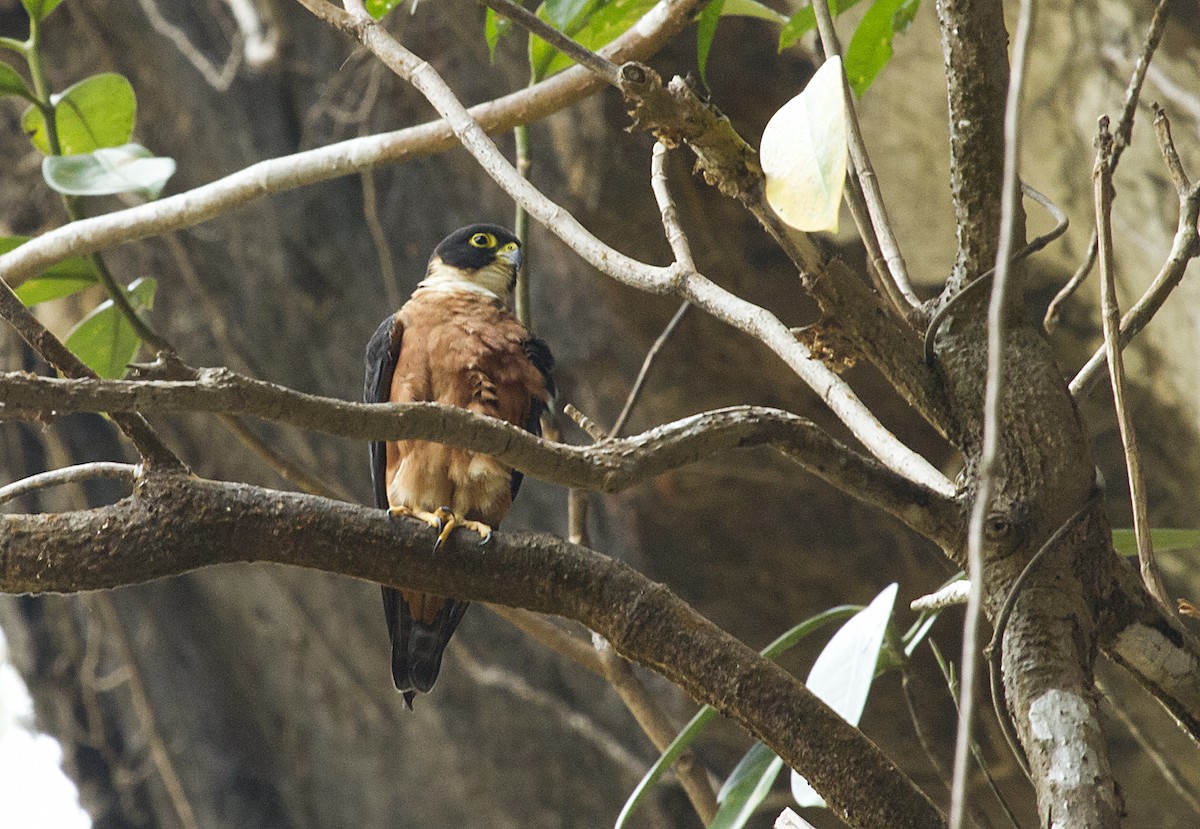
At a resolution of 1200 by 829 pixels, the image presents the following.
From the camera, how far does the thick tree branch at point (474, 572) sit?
35.8 inches

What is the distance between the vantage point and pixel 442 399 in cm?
199

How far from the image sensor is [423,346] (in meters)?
2.03

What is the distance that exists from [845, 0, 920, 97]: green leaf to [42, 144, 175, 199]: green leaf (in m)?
1.07

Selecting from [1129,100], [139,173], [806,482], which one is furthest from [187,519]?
[806,482]

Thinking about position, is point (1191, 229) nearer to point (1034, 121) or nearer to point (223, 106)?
point (1034, 121)

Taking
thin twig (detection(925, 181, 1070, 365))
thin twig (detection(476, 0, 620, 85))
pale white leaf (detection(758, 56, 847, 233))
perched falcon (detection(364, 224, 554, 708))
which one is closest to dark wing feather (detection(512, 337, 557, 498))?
perched falcon (detection(364, 224, 554, 708))

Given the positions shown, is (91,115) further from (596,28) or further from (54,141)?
(596,28)

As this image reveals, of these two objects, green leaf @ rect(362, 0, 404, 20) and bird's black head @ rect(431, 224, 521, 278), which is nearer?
green leaf @ rect(362, 0, 404, 20)

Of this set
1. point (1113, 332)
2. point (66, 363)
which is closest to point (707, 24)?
point (1113, 332)

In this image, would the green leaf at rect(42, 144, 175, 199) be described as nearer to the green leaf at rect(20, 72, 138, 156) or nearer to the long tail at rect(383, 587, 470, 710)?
the green leaf at rect(20, 72, 138, 156)

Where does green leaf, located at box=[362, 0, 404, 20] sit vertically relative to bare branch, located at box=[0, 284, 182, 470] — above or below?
above

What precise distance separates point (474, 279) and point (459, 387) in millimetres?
551

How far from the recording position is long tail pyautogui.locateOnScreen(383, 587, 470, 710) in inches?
79.2

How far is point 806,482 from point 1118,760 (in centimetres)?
123
